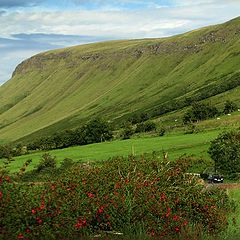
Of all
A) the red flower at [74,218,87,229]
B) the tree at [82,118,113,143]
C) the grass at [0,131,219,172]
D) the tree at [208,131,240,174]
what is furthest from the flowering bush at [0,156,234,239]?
the tree at [82,118,113,143]

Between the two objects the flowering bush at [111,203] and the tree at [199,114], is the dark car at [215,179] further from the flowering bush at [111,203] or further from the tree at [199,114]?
the tree at [199,114]

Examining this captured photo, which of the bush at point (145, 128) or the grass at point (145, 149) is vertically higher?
the grass at point (145, 149)

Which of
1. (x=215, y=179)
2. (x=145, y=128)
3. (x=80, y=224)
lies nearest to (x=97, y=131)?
(x=145, y=128)

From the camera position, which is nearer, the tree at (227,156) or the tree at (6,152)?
the tree at (6,152)

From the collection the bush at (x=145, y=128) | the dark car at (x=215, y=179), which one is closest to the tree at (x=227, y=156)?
the dark car at (x=215, y=179)

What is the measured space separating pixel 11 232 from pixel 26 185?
9.17ft

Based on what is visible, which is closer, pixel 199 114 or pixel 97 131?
pixel 97 131

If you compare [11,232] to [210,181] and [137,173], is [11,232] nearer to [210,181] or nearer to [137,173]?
[137,173]

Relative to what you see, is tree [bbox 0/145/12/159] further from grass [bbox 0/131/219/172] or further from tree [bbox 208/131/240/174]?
grass [bbox 0/131/219/172]

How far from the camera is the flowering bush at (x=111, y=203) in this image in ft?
54.2

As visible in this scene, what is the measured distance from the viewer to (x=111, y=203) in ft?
63.5

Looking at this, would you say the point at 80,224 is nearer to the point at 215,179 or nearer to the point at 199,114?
the point at 215,179

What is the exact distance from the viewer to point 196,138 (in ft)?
395

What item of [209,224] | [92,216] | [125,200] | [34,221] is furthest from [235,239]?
[34,221]
